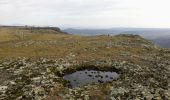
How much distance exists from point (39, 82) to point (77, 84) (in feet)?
15.9

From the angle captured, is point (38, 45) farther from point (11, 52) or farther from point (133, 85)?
point (133, 85)

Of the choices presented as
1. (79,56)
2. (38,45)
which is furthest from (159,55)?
(38,45)

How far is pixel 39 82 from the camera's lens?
37.0m

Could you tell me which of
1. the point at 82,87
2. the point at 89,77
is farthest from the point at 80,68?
the point at 82,87

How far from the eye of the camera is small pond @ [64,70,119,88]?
38697 mm

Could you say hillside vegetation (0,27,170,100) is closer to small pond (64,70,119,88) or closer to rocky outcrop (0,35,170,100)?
rocky outcrop (0,35,170,100)

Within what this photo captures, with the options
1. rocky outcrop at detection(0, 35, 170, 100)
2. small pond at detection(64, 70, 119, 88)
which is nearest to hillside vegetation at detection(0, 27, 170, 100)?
rocky outcrop at detection(0, 35, 170, 100)

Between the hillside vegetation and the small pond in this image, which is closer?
the hillside vegetation

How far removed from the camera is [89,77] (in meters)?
41.0

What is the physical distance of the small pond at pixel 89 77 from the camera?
127 ft

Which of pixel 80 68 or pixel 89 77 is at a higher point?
pixel 80 68

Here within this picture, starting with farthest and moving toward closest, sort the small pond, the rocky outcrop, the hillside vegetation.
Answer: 1. the small pond
2. the hillside vegetation
3. the rocky outcrop

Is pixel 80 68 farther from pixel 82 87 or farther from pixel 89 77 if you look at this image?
pixel 82 87

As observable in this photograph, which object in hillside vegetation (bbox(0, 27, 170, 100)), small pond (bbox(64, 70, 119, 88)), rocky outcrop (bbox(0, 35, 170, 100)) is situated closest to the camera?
rocky outcrop (bbox(0, 35, 170, 100))
